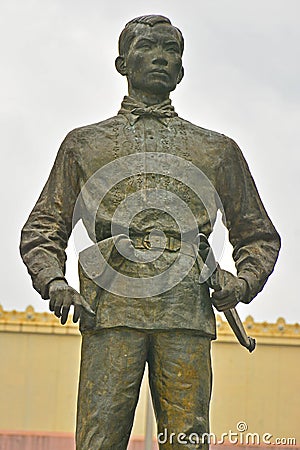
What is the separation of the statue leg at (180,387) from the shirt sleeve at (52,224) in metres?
0.60

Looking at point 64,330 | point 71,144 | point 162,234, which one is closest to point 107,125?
point 71,144

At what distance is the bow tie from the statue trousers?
120 centimetres

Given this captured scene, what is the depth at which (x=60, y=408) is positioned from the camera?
21.9m

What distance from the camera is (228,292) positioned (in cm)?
731

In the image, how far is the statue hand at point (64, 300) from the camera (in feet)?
23.3

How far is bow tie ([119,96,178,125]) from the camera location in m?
7.79

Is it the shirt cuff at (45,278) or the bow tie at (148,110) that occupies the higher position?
the bow tie at (148,110)

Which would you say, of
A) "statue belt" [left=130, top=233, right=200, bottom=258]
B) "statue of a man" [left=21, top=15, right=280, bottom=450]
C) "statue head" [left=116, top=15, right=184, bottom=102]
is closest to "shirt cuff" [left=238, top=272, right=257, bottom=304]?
"statue of a man" [left=21, top=15, right=280, bottom=450]

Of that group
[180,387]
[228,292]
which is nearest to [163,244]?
[228,292]

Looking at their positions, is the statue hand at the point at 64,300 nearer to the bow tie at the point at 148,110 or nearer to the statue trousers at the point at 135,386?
the statue trousers at the point at 135,386

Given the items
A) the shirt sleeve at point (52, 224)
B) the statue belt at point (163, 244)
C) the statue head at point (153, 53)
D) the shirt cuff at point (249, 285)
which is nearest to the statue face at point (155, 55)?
the statue head at point (153, 53)

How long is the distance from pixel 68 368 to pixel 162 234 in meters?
14.7

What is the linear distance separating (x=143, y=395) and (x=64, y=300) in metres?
14.4

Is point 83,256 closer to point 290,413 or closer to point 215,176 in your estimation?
point 215,176
